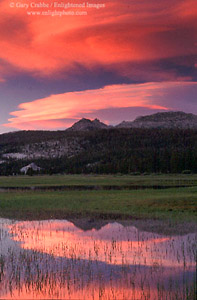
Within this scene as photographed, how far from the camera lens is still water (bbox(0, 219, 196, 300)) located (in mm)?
13047

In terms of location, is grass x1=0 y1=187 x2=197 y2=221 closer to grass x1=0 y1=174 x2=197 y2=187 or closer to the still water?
the still water

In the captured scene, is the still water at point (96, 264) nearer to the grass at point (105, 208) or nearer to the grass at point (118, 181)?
the grass at point (105, 208)

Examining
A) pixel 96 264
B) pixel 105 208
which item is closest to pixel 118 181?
pixel 105 208

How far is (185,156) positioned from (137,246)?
111322 mm

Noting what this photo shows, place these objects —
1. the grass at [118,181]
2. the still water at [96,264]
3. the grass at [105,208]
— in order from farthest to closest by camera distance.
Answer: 1. the grass at [118,181]
2. the grass at [105,208]
3. the still water at [96,264]

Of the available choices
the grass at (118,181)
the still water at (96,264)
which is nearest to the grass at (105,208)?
the still water at (96,264)

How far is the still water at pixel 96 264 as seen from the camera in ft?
42.8

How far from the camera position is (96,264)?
16.3 meters

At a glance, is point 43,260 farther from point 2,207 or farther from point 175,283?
point 2,207

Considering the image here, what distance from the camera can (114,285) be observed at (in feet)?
44.6

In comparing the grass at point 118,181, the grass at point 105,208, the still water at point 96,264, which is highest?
the grass at point 118,181

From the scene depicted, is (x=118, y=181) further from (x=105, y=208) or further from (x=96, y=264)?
(x=96, y=264)

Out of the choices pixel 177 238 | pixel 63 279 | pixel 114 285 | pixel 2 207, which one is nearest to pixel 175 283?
pixel 114 285

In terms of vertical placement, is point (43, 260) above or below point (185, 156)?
below
